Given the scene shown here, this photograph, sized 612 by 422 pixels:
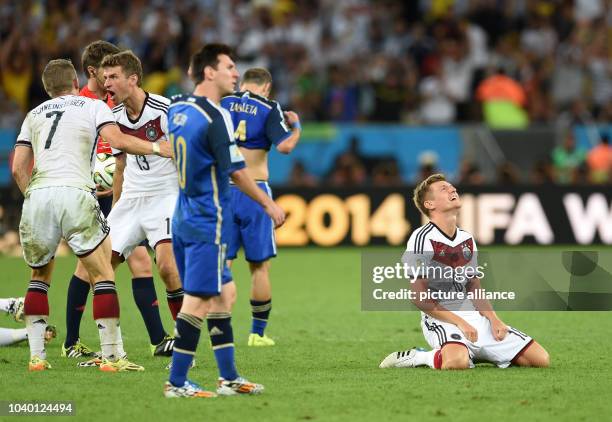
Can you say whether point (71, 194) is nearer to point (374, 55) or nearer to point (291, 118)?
point (291, 118)

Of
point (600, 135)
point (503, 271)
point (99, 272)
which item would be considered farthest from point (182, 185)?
point (600, 135)

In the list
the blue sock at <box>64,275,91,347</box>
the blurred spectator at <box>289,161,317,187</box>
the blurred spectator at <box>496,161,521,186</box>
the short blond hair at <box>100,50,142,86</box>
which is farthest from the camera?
the blurred spectator at <box>289,161,317,187</box>

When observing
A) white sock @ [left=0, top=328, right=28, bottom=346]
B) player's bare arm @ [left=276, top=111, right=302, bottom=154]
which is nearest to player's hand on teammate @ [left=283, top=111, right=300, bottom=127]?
player's bare arm @ [left=276, top=111, right=302, bottom=154]

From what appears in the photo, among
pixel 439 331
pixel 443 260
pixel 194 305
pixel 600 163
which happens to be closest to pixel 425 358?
pixel 439 331

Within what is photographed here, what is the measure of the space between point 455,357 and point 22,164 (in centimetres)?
353

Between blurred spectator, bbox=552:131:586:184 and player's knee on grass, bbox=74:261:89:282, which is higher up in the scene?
blurred spectator, bbox=552:131:586:184

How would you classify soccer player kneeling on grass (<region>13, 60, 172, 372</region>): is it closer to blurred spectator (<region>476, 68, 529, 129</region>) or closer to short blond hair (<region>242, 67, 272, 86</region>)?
short blond hair (<region>242, 67, 272, 86</region>)

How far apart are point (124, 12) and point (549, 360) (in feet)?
52.5

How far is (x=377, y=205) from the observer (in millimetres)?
20281

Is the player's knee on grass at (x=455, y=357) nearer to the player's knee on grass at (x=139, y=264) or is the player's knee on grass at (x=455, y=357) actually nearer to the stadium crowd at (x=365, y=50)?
the player's knee on grass at (x=139, y=264)

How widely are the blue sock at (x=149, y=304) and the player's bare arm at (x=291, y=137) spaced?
167 cm

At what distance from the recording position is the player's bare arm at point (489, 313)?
8852mm

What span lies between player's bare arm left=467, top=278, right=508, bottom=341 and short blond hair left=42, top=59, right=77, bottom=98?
3.42 meters

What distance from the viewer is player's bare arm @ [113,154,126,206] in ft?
31.2
